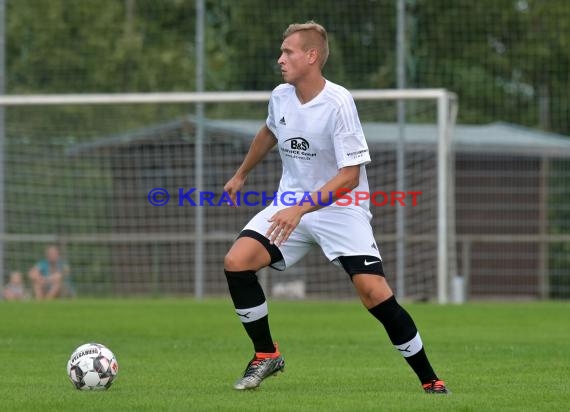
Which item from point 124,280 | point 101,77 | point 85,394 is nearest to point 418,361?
point 85,394

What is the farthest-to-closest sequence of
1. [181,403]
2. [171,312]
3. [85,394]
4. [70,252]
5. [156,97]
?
[70,252]
[156,97]
[171,312]
[85,394]
[181,403]

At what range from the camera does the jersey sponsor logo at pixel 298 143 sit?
8477mm

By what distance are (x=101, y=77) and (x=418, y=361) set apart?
54.6 ft

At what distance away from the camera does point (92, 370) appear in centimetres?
840

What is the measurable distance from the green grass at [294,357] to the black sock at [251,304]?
34cm

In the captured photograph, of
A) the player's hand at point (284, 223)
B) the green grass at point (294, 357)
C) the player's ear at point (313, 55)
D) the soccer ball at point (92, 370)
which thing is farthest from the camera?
the player's ear at point (313, 55)

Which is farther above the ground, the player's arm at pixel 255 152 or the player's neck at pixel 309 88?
the player's neck at pixel 309 88

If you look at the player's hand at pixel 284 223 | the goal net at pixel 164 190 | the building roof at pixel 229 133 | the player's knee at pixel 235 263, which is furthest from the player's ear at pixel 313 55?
the building roof at pixel 229 133

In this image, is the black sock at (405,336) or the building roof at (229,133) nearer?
the black sock at (405,336)

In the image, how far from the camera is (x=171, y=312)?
1808 centimetres

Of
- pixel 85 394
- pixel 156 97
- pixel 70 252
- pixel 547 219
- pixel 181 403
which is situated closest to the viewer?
pixel 181 403

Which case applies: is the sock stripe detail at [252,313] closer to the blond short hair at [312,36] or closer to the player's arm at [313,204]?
the player's arm at [313,204]

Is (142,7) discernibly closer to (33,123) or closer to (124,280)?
(33,123)

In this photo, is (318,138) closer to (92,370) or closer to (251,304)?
(251,304)
